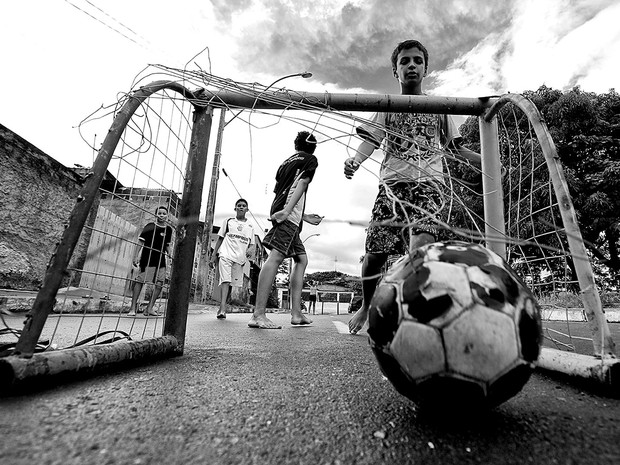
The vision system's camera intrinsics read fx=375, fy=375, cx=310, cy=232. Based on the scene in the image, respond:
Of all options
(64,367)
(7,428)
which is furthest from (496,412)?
(64,367)

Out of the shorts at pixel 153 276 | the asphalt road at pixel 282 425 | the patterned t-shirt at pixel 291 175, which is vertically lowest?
the asphalt road at pixel 282 425

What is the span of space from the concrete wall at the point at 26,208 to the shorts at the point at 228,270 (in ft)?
6.33

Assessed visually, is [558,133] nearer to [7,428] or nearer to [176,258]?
[176,258]

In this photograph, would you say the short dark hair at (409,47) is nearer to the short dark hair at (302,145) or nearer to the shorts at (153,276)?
the short dark hair at (302,145)

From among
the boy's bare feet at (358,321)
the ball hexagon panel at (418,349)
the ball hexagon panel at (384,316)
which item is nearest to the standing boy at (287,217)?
the boy's bare feet at (358,321)

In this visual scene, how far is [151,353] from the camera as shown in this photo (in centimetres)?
165

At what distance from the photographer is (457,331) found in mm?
858

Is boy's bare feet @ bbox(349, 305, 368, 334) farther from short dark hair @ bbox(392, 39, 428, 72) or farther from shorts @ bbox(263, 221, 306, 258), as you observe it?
short dark hair @ bbox(392, 39, 428, 72)

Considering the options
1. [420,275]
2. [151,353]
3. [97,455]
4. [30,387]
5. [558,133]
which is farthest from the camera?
[558,133]

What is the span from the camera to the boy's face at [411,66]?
2.73 metres

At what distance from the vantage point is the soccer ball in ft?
2.79

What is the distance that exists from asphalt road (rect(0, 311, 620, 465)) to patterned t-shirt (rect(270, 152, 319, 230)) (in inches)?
92.1

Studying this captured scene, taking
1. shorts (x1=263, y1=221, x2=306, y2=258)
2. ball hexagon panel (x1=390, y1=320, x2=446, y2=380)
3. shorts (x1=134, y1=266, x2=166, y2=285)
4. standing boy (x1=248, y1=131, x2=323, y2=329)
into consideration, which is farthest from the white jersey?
ball hexagon panel (x1=390, y1=320, x2=446, y2=380)

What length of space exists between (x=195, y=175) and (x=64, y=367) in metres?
1.07
